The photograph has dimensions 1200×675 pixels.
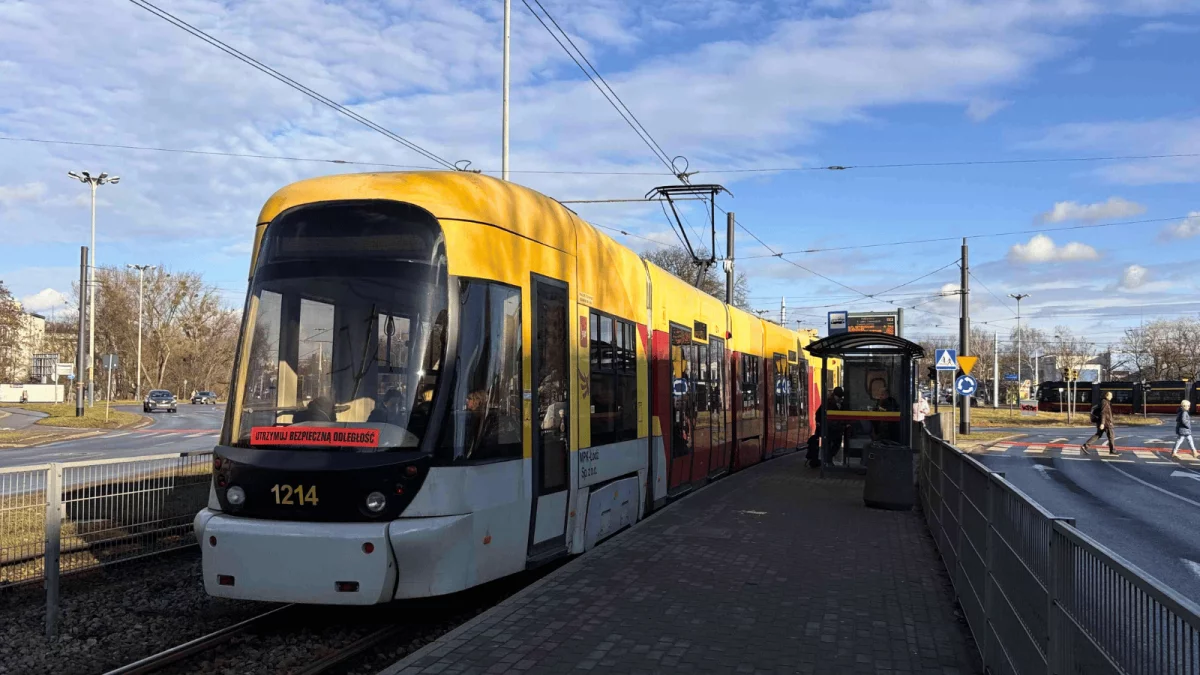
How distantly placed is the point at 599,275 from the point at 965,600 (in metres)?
4.43

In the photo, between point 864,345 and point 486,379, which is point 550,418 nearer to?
point 486,379

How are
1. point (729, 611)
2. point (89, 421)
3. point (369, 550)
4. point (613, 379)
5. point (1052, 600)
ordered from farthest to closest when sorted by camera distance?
point (89, 421)
point (613, 379)
point (729, 611)
point (369, 550)
point (1052, 600)

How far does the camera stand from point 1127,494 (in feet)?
54.3

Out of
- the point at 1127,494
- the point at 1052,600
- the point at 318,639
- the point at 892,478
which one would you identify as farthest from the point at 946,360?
the point at 1052,600

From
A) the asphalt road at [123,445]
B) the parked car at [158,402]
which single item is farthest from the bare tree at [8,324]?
the asphalt road at [123,445]

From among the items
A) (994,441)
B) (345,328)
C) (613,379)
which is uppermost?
(345,328)

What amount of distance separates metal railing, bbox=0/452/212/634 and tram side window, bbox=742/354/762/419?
10.3m

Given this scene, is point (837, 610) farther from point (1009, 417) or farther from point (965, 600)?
point (1009, 417)

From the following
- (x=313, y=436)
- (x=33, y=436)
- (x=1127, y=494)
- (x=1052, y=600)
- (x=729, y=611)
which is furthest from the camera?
(x=33, y=436)

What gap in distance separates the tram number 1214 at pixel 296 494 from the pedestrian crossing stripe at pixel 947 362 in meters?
21.8

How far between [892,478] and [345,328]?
843 cm

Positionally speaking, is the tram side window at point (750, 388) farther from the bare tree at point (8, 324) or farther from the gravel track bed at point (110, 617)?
the bare tree at point (8, 324)

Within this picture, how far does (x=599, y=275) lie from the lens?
9.20 m

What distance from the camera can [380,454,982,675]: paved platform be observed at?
17.9 ft
